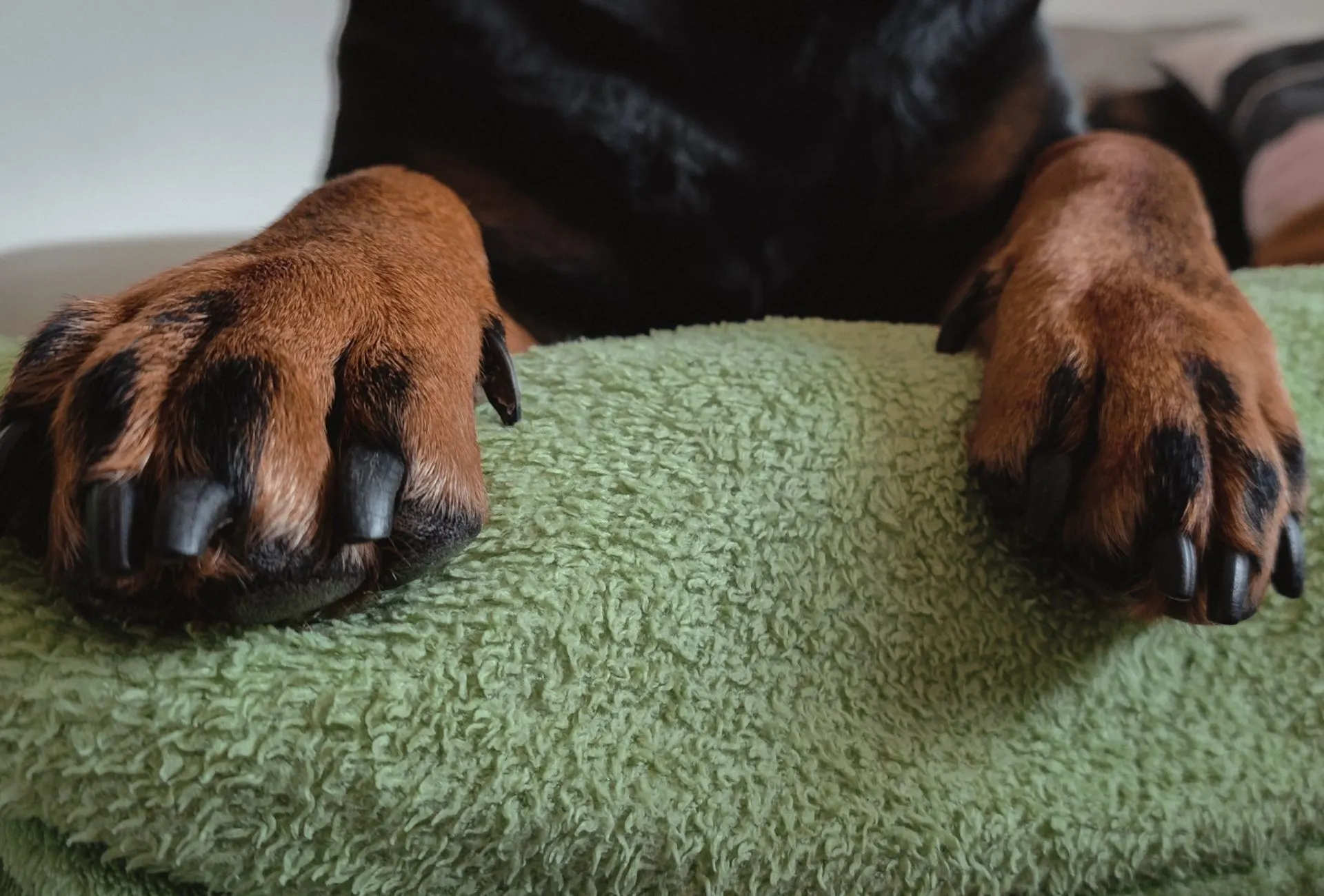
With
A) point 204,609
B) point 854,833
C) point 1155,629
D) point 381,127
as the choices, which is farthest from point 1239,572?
point 381,127

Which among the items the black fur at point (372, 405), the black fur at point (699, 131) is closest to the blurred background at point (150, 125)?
the black fur at point (699, 131)

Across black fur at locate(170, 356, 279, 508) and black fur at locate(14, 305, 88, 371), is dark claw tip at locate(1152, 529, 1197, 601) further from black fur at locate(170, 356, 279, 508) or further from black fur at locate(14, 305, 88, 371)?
black fur at locate(14, 305, 88, 371)

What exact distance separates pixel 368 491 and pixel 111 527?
0.36 feet

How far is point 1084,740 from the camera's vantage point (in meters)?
0.62

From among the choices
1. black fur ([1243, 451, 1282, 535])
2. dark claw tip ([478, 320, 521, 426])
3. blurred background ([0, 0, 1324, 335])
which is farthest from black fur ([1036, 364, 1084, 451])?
blurred background ([0, 0, 1324, 335])

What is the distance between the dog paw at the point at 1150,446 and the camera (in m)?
0.56

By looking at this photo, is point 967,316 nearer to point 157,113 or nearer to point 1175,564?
point 1175,564

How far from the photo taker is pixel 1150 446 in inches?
22.3

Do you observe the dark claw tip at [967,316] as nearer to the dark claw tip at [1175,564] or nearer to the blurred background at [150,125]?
the dark claw tip at [1175,564]

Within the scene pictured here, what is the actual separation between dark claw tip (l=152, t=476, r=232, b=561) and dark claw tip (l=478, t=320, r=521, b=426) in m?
0.24

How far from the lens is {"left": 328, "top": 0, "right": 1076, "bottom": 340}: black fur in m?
0.98

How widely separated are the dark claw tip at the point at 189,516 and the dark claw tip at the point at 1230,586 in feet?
1.73

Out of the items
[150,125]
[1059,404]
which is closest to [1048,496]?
[1059,404]

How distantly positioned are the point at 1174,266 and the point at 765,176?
44 cm
